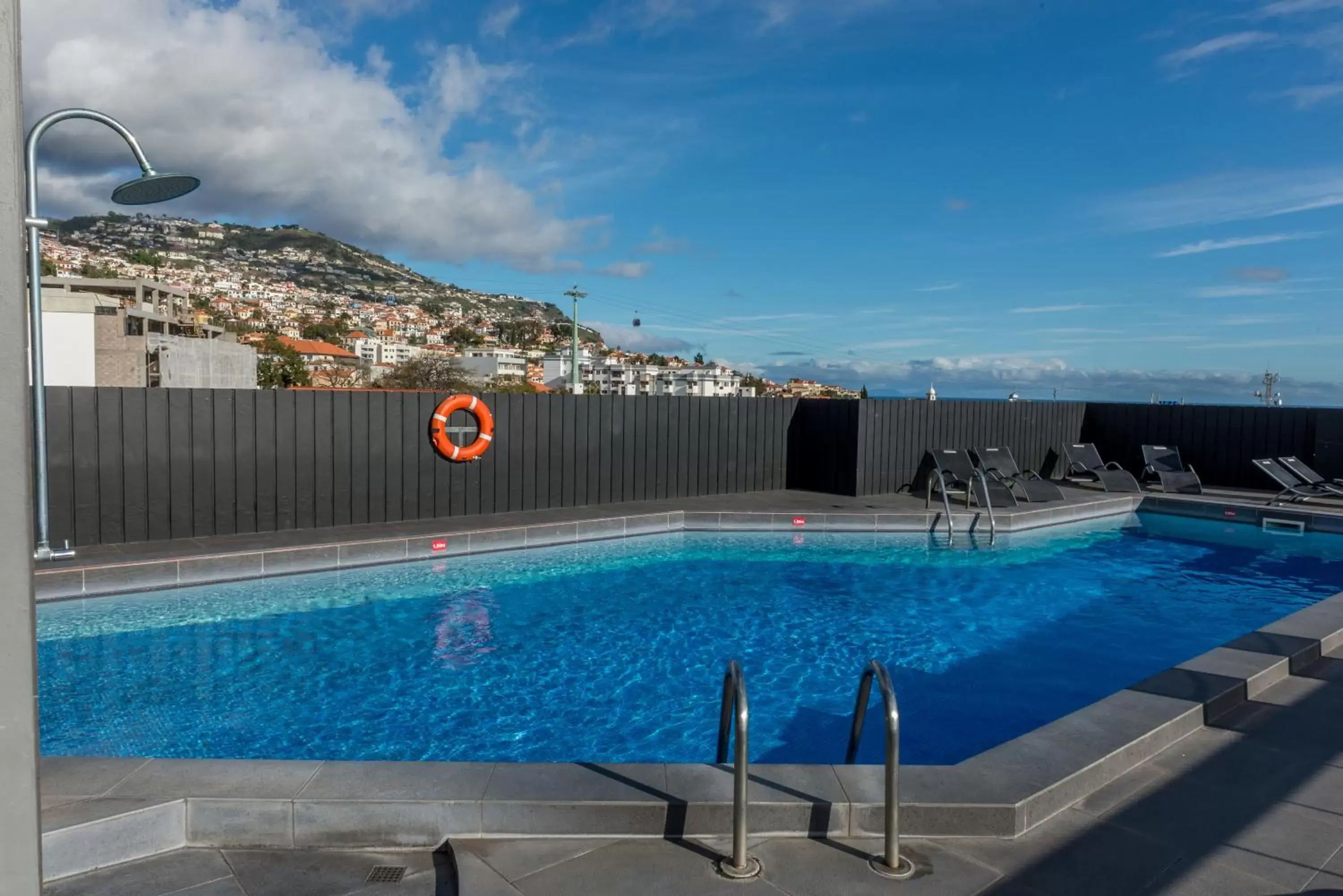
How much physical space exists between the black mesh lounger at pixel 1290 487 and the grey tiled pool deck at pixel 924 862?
8.80 meters

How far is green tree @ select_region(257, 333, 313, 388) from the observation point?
3884 cm

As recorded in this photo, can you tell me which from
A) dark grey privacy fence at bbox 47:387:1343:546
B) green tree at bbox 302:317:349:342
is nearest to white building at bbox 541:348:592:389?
green tree at bbox 302:317:349:342

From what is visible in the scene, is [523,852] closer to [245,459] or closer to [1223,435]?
[245,459]

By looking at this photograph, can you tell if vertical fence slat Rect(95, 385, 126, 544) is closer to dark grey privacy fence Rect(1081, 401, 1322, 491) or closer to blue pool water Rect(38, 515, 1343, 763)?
blue pool water Rect(38, 515, 1343, 763)

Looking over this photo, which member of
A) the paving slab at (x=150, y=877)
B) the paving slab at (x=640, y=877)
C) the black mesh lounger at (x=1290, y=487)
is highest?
the black mesh lounger at (x=1290, y=487)

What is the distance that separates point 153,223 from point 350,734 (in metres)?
107

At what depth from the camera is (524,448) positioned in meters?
9.22

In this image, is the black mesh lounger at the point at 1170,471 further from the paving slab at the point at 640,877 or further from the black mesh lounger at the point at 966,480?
the paving slab at the point at 640,877

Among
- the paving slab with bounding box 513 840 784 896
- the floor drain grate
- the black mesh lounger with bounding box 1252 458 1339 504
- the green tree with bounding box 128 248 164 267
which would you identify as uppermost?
the green tree with bounding box 128 248 164 267

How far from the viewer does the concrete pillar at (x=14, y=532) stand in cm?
104

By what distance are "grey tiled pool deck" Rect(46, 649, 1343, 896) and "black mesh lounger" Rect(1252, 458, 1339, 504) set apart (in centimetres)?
880

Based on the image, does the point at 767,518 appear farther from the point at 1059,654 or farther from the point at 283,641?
the point at 283,641

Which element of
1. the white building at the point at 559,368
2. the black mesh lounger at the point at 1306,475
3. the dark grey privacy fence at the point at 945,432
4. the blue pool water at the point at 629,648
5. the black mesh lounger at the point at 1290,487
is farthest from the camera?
the white building at the point at 559,368

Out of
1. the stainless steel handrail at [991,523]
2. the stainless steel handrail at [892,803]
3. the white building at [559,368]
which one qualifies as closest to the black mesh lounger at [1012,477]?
the stainless steel handrail at [991,523]
